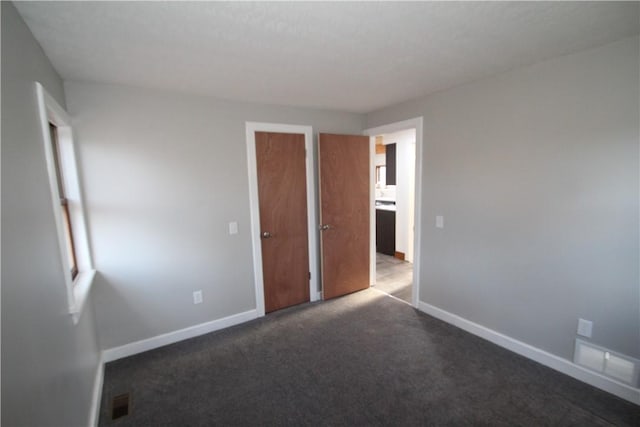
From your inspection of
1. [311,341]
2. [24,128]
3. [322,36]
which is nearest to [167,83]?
[24,128]

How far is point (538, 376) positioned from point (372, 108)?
2894 mm

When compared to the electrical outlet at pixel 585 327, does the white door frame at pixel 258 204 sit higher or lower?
higher

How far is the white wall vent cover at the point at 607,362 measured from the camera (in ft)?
5.84

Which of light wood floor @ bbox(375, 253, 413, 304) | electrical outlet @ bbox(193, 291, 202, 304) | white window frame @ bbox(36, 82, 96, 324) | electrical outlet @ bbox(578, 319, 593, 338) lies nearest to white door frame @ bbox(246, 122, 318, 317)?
electrical outlet @ bbox(193, 291, 202, 304)

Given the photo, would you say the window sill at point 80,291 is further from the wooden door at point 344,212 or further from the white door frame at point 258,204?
the wooden door at point 344,212

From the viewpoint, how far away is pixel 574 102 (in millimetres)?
1880

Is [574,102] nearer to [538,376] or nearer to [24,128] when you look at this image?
[538,376]

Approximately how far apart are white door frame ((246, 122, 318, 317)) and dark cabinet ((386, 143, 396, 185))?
2.30 meters

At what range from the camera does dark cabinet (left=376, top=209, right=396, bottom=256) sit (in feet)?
16.9

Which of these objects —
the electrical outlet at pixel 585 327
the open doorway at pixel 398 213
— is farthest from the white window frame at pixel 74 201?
the open doorway at pixel 398 213

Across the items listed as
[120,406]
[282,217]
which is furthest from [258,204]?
[120,406]

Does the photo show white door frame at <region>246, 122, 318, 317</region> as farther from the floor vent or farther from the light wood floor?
the floor vent

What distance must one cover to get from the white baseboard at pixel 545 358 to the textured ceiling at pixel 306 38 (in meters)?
2.16

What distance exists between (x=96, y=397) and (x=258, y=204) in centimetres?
190
